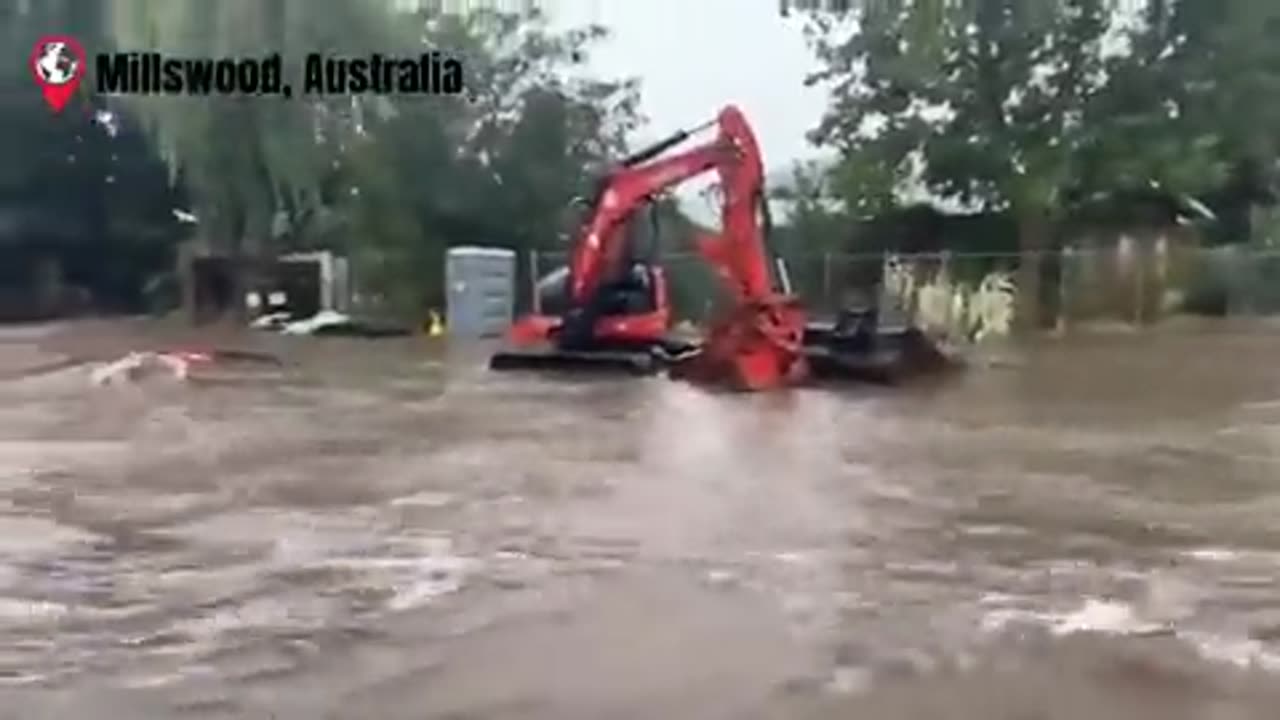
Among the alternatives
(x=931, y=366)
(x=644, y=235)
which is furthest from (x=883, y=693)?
(x=644, y=235)

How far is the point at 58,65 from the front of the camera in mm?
27031

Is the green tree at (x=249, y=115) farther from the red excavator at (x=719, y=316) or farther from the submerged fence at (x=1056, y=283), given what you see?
the red excavator at (x=719, y=316)

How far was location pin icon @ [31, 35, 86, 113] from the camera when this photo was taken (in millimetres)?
26875

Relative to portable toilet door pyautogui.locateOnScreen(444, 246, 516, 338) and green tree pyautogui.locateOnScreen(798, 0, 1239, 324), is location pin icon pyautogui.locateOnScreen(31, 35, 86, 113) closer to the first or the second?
portable toilet door pyautogui.locateOnScreen(444, 246, 516, 338)

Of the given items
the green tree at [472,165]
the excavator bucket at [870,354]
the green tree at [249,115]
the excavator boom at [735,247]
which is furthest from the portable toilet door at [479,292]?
the excavator bucket at [870,354]

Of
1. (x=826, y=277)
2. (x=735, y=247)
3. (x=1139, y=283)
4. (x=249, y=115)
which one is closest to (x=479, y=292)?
(x=249, y=115)

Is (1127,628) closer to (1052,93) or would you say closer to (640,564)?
(640,564)

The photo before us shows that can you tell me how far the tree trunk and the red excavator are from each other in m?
7.38

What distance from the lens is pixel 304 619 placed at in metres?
5.04

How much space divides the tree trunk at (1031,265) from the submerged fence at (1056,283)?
0.02 meters

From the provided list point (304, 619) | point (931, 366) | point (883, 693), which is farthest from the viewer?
point (931, 366)

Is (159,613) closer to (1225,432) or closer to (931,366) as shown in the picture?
(1225,432)

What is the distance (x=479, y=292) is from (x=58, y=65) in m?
7.94

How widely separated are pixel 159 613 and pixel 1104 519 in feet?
12.1
